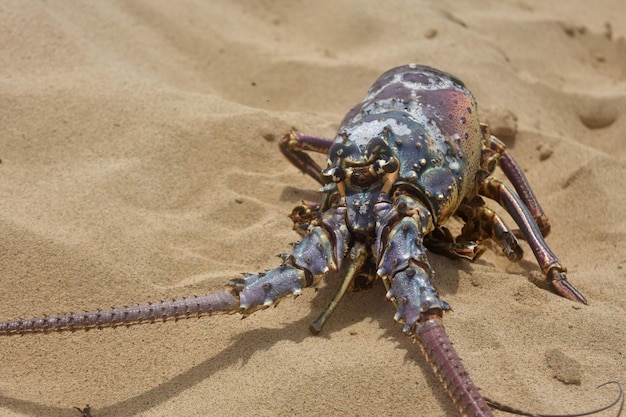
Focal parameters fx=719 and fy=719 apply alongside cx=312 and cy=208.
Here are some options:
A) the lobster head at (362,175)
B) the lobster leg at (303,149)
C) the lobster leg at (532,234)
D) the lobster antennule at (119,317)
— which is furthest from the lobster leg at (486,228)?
the lobster antennule at (119,317)

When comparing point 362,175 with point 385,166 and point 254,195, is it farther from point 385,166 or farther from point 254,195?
point 254,195

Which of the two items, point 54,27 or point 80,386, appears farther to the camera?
point 54,27

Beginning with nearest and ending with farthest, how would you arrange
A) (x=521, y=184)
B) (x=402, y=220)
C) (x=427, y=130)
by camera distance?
(x=402, y=220) → (x=427, y=130) → (x=521, y=184)

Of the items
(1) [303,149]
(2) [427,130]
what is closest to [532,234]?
(2) [427,130]

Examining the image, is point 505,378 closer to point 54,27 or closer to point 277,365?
point 277,365

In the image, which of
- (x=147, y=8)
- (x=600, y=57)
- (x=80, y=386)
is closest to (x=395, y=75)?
(x=80, y=386)

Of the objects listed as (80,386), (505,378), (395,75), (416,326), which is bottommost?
(80,386)

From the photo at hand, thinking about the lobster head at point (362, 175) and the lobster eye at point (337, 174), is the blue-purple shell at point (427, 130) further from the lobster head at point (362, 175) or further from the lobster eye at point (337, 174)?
the lobster eye at point (337, 174)
